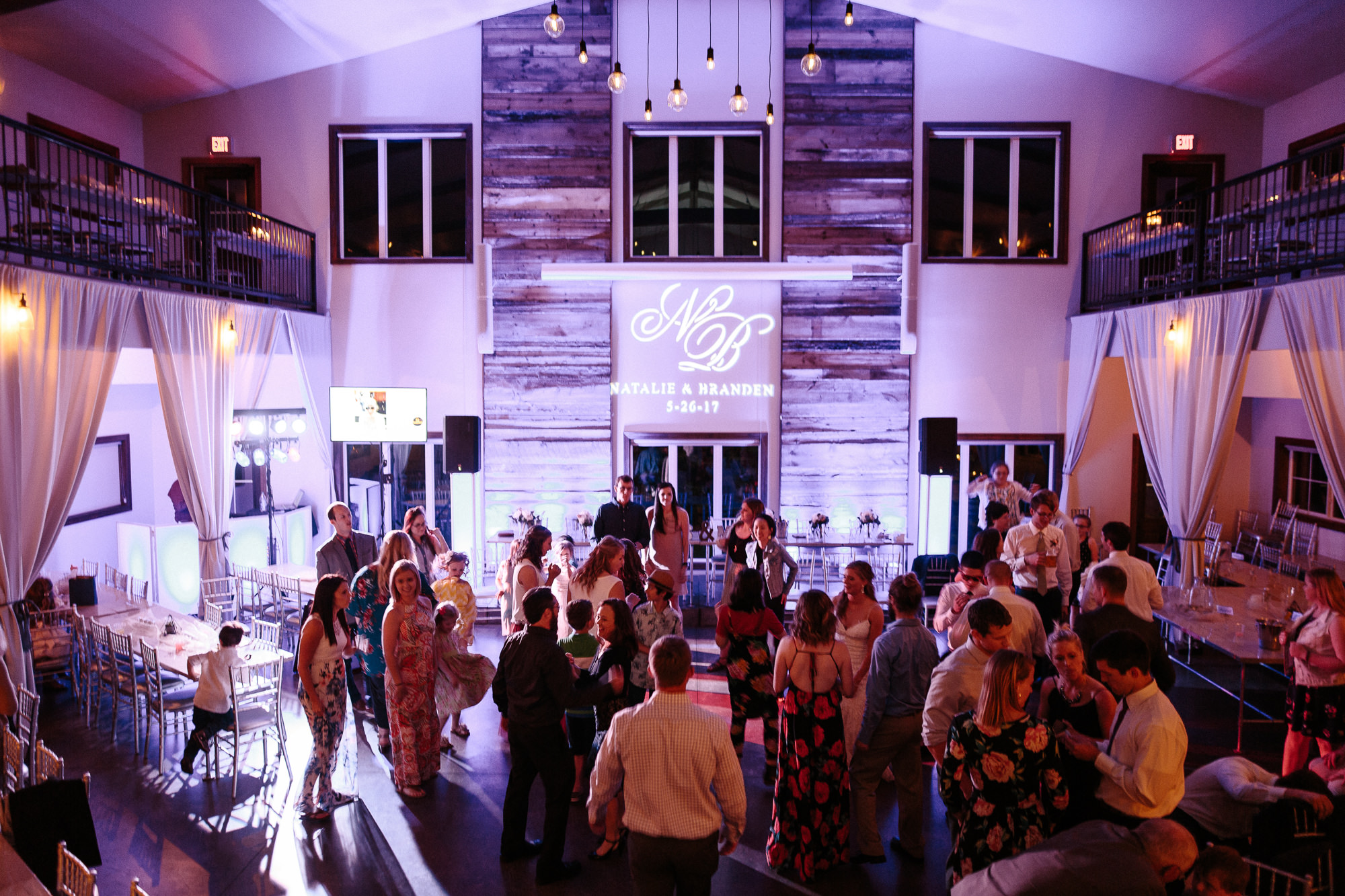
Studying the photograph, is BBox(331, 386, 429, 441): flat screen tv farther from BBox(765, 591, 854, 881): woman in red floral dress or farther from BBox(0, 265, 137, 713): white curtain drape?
BBox(765, 591, 854, 881): woman in red floral dress

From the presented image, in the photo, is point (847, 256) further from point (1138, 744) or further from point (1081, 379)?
point (1138, 744)

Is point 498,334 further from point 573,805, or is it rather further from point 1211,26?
point 1211,26

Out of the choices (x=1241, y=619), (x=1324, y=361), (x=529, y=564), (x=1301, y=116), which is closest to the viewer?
(x=529, y=564)

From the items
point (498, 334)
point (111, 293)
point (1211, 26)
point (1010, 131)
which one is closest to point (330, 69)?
point (498, 334)

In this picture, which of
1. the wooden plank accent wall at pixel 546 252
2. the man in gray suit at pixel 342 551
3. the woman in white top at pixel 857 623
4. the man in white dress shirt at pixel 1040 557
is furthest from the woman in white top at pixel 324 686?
the wooden plank accent wall at pixel 546 252

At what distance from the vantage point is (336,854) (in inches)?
180

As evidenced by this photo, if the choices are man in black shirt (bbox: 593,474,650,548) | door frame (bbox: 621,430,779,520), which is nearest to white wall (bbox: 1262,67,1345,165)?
door frame (bbox: 621,430,779,520)

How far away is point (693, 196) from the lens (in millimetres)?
10344

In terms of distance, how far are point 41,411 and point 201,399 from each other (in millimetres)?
1744

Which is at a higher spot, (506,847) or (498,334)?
(498,334)

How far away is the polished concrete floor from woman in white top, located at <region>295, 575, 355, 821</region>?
152 millimetres

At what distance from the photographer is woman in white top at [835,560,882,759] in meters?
4.55

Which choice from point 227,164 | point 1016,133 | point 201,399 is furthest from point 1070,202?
point 227,164

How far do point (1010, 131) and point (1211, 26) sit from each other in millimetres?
2258
